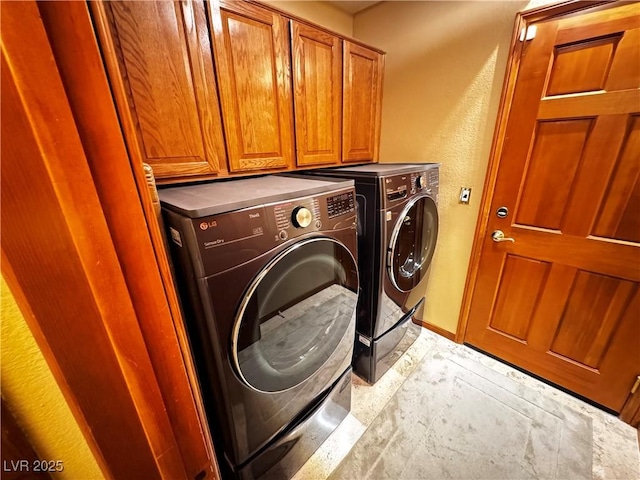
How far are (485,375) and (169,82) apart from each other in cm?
235

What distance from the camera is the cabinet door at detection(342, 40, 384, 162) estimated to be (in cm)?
155

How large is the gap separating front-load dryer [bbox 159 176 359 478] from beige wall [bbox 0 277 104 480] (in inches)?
13.1

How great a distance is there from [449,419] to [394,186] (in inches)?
52.6

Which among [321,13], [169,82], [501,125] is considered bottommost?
[501,125]

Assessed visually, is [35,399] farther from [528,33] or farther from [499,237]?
[528,33]

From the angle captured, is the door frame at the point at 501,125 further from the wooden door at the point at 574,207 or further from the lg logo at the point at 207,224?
the lg logo at the point at 207,224

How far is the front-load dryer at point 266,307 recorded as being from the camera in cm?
69

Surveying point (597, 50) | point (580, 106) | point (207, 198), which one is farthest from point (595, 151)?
point (207, 198)

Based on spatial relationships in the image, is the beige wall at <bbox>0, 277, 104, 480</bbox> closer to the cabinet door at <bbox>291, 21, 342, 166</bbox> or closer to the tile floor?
the tile floor

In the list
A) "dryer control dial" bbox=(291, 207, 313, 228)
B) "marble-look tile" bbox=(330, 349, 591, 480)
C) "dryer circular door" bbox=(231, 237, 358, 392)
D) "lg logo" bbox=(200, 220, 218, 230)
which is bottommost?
"marble-look tile" bbox=(330, 349, 591, 480)

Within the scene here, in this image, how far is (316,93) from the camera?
1.40m

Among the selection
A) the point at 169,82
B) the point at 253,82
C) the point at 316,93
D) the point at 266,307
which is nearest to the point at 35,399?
the point at 266,307

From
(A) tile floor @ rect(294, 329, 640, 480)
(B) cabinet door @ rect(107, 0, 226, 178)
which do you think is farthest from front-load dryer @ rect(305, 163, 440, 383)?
(B) cabinet door @ rect(107, 0, 226, 178)

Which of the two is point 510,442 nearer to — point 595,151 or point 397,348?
point 397,348
